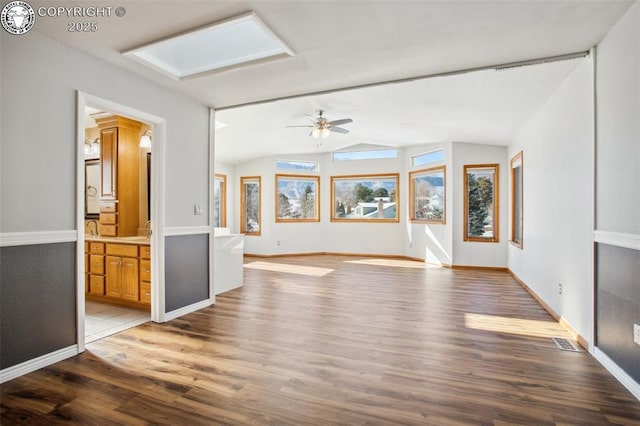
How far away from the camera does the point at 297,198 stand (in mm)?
8758

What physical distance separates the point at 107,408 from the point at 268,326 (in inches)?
61.5

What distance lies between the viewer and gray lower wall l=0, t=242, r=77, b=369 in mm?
2260

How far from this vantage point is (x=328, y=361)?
2.54 metres

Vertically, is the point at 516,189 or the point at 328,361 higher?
the point at 516,189

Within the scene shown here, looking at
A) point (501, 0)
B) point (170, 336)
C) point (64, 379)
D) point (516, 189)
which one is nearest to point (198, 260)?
point (170, 336)

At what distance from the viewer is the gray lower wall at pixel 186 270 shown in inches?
141

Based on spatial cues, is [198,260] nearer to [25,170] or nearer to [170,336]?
[170,336]

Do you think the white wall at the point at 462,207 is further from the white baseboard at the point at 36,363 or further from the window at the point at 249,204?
the white baseboard at the point at 36,363

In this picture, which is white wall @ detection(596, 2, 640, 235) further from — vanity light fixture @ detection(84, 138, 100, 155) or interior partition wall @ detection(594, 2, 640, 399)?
vanity light fixture @ detection(84, 138, 100, 155)

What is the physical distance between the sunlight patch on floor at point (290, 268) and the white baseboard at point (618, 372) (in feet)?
13.3

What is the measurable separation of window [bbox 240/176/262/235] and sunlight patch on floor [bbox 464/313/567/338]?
6.07 m

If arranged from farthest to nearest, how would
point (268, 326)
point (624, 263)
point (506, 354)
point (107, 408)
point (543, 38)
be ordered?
point (268, 326), point (506, 354), point (543, 38), point (624, 263), point (107, 408)

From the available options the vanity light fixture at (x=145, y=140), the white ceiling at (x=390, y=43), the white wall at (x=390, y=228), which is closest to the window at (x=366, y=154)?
the white wall at (x=390, y=228)

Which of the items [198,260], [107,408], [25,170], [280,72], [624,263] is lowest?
[107,408]
